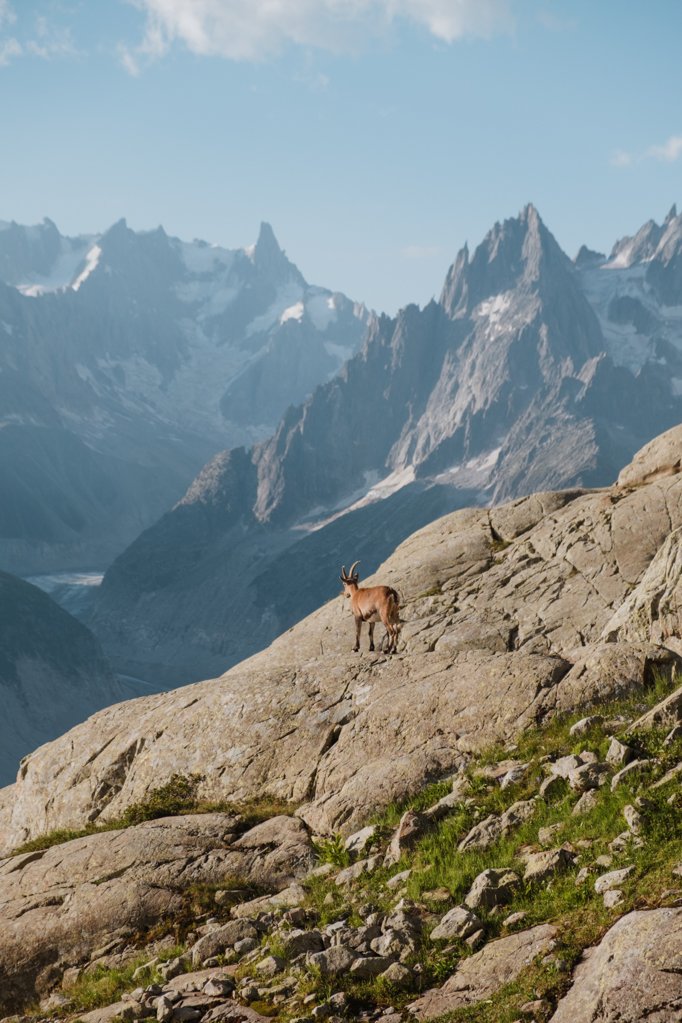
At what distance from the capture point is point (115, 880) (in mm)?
19297

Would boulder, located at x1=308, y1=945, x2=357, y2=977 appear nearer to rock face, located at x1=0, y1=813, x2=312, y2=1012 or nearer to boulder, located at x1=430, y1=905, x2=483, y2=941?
boulder, located at x1=430, y1=905, x2=483, y2=941

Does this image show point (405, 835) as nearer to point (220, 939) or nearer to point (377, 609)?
point (220, 939)

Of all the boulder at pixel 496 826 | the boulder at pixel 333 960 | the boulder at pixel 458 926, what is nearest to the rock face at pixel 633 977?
the boulder at pixel 458 926

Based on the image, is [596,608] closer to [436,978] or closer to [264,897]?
[264,897]

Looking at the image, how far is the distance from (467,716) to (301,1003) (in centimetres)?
981

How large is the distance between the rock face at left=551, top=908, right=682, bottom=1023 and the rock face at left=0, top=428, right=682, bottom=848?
8.52m

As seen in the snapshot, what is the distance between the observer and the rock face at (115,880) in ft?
59.5

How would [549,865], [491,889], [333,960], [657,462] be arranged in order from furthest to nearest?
[657,462]
[549,865]
[491,889]
[333,960]

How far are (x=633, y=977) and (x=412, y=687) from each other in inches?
519

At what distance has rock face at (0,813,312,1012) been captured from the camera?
18.1 metres

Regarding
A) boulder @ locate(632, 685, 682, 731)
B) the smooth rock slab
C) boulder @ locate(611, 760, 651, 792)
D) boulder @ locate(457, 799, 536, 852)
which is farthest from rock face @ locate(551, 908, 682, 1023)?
Result: boulder @ locate(632, 685, 682, 731)

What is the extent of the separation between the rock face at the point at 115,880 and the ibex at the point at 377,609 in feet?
24.8

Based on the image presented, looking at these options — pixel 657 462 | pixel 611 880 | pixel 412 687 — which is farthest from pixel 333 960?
pixel 657 462

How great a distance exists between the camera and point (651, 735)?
1683 centimetres
